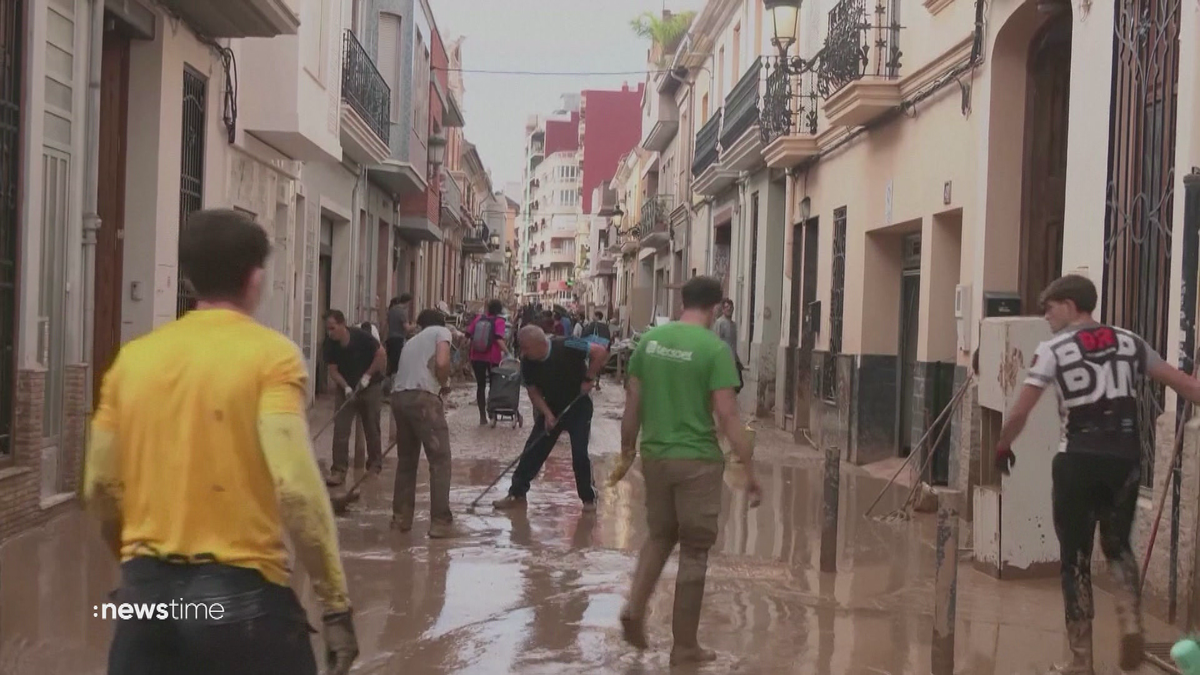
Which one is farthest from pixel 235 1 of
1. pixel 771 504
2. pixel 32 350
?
pixel 771 504

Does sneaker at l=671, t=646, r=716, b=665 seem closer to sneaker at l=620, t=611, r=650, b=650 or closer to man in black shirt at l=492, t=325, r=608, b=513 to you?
sneaker at l=620, t=611, r=650, b=650

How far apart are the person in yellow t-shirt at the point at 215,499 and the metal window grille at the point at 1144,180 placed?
6265mm

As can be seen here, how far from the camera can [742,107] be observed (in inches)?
861

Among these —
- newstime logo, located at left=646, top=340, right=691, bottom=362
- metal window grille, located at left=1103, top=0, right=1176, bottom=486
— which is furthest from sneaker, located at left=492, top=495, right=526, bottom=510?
metal window grille, located at left=1103, top=0, right=1176, bottom=486

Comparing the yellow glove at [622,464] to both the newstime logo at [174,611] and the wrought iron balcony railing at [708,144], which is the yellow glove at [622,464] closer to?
the newstime logo at [174,611]

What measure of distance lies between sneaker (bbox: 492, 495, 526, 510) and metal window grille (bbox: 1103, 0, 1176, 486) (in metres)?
4.75

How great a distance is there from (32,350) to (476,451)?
6.60m

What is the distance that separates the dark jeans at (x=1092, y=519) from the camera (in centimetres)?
586

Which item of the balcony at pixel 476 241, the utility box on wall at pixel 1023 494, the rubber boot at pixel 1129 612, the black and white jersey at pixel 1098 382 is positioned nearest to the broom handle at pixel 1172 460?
the utility box on wall at pixel 1023 494

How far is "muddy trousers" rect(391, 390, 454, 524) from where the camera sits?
362 inches

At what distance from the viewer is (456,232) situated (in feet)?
172

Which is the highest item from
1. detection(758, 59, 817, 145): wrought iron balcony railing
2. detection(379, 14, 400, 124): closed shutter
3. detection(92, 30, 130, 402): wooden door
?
detection(379, 14, 400, 124): closed shutter

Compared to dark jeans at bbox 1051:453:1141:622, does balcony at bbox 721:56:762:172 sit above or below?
above

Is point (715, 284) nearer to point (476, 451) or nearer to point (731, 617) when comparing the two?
point (731, 617)
